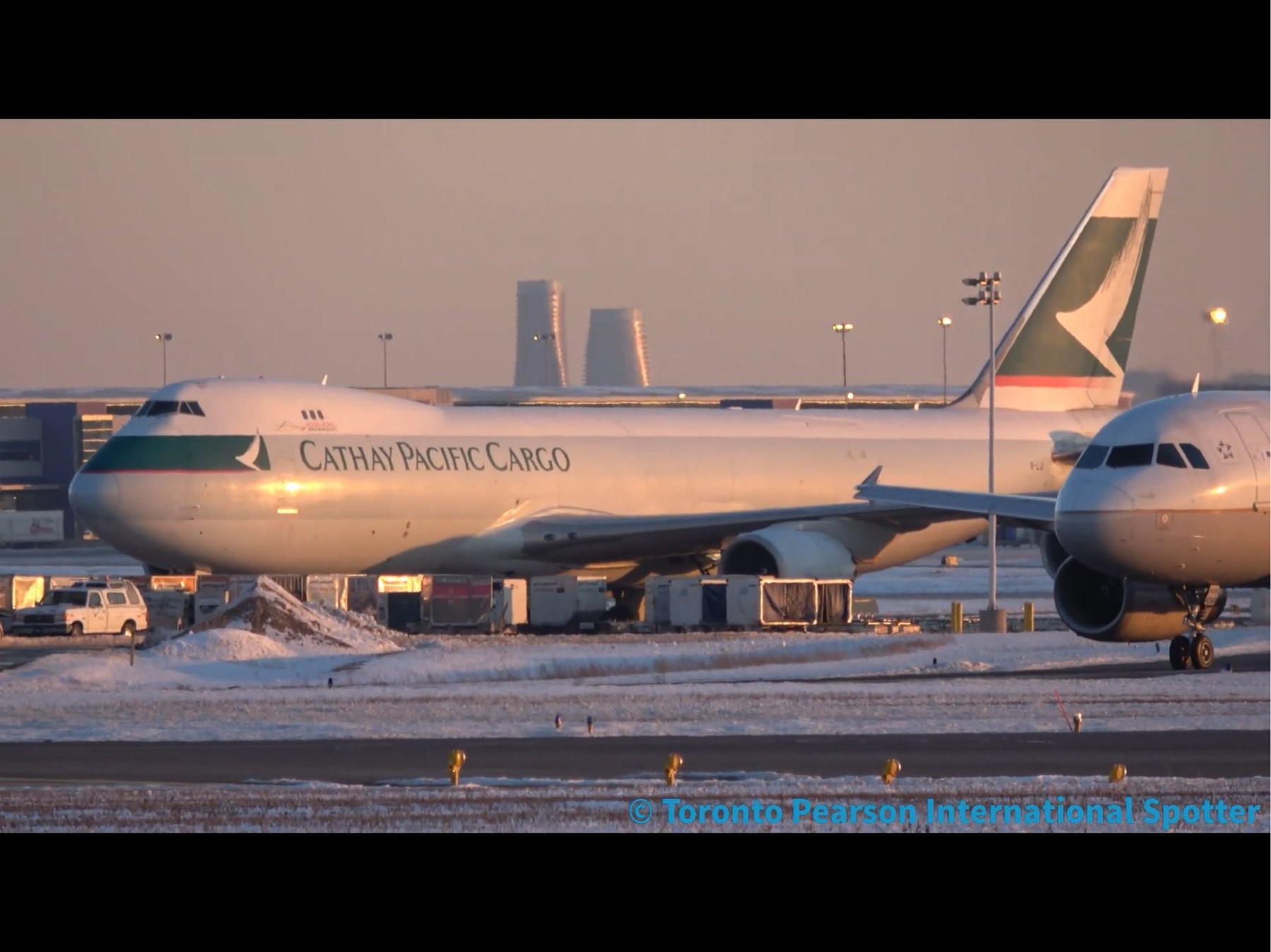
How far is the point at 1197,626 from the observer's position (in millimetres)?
29344

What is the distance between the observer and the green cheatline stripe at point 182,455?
40.8 meters

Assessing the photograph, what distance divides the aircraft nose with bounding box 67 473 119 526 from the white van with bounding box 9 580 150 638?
6.80 ft

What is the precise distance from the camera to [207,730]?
22391 mm

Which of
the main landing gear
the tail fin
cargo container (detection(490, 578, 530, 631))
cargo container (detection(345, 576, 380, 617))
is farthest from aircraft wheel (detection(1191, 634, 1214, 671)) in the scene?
the tail fin

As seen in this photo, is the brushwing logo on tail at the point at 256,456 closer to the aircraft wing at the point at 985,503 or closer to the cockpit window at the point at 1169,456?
the aircraft wing at the point at 985,503

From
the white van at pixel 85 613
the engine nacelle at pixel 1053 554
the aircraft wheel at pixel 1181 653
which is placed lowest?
the white van at pixel 85 613

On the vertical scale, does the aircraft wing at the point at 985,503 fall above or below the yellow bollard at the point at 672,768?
above

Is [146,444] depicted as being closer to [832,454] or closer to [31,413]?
[832,454]

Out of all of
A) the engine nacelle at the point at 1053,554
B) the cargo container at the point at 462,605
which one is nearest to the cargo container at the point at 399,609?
the cargo container at the point at 462,605

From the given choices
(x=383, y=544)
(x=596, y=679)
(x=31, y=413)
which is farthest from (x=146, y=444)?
(x=31, y=413)

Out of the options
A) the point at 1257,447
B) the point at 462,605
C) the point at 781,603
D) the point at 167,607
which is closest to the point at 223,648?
the point at 167,607

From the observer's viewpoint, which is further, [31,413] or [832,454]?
[31,413]

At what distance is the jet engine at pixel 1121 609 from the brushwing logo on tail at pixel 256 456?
56.9 feet

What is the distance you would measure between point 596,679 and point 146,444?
15.2m
